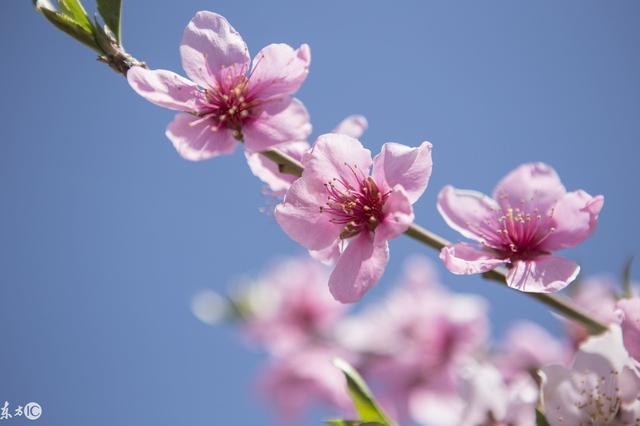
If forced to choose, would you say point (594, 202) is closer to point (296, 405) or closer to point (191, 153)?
point (191, 153)

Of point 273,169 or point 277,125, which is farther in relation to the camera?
point 273,169

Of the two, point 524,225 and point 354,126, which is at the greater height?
point 354,126

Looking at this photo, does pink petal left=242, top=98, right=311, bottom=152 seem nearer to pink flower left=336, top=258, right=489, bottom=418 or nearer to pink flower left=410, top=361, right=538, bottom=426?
pink flower left=410, top=361, right=538, bottom=426

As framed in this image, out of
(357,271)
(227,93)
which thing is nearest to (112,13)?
(227,93)

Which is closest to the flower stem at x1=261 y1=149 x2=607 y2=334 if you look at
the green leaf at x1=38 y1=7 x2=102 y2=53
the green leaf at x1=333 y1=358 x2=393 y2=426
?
the green leaf at x1=333 y1=358 x2=393 y2=426

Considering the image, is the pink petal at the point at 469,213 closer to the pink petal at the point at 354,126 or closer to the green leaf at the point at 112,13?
the pink petal at the point at 354,126

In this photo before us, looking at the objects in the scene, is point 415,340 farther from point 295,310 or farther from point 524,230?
point 524,230

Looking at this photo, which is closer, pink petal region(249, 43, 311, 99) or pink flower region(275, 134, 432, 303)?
pink flower region(275, 134, 432, 303)
